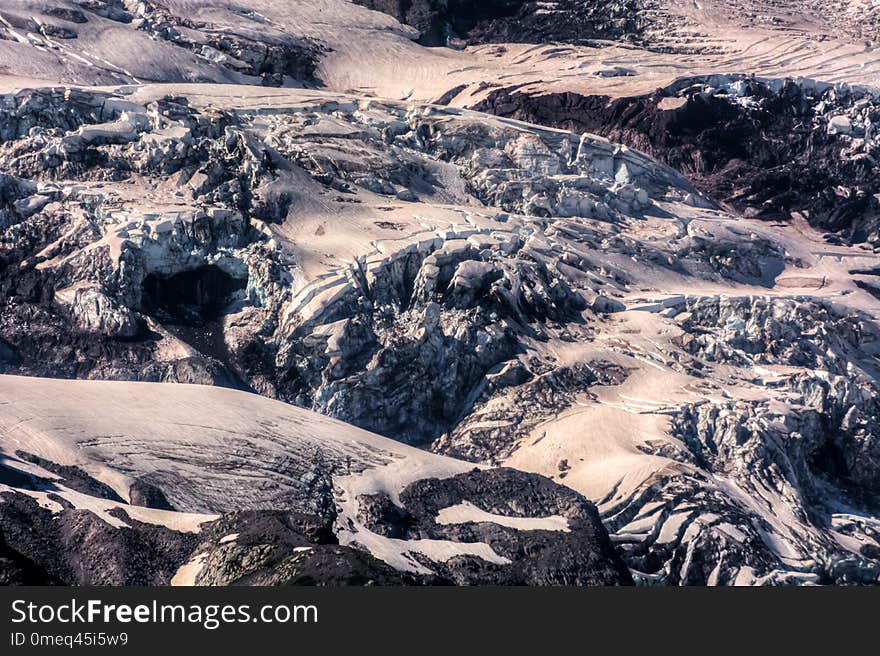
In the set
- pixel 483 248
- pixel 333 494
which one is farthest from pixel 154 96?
pixel 333 494

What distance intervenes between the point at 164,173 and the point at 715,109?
39.3 m

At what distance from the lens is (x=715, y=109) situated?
278 ft

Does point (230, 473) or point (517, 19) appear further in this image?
point (517, 19)

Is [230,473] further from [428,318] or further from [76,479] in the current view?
[428,318]

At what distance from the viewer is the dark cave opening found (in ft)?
180

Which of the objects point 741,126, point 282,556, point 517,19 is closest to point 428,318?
point 282,556

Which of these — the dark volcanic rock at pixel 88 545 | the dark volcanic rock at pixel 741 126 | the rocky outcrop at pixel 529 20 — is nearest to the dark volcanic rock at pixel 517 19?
the rocky outcrop at pixel 529 20

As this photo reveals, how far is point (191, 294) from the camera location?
55969 millimetres

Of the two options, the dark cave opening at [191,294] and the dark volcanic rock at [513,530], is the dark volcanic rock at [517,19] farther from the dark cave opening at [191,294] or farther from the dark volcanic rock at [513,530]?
the dark volcanic rock at [513,530]

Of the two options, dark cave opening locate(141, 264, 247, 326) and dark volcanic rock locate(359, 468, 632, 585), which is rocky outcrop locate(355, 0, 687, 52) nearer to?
dark cave opening locate(141, 264, 247, 326)

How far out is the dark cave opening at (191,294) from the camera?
55000 mm

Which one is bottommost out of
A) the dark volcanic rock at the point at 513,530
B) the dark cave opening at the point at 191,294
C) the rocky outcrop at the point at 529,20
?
the dark volcanic rock at the point at 513,530

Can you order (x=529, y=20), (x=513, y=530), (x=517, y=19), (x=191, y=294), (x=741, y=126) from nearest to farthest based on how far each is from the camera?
1. (x=513, y=530)
2. (x=191, y=294)
3. (x=741, y=126)
4. (x=529, y=20)
5. (x=517, y=19)

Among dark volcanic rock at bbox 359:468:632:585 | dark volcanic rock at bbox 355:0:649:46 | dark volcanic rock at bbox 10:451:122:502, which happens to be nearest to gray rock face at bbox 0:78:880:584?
dark volcanic rock at bbox 359:468:632:585
